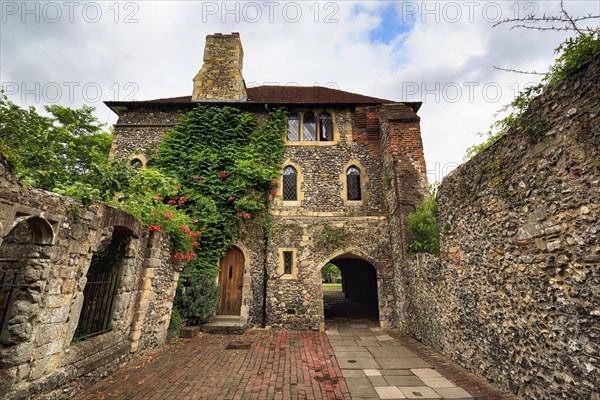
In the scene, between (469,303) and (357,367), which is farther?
(357,367)

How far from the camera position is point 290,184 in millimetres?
11125

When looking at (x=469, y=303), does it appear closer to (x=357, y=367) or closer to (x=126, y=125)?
(x=357, y=367)

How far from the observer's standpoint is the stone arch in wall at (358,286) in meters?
10.1

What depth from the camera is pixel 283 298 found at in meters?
9.66

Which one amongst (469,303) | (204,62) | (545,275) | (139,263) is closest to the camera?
(545,275)

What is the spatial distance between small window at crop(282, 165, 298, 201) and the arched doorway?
3112 mm

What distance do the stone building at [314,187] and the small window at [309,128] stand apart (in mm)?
42

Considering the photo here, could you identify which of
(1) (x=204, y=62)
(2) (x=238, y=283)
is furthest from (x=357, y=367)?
(1) (x=204, y=62)

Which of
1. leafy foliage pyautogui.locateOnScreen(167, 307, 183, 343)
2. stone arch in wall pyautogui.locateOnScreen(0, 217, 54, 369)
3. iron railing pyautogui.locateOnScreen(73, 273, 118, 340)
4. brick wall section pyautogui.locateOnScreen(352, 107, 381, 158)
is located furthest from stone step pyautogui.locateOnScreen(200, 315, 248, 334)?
brick wall section pyautogui.locateOnScreen(352, 107, 381, 158)

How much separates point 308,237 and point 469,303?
19.0ft

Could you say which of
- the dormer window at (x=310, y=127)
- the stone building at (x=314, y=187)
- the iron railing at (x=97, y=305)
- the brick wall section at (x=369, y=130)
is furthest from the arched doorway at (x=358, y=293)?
the iron railing at (x=97, y=305)

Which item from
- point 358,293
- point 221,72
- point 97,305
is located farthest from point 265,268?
point 221,72

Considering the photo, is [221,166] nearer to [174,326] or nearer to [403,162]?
[174,326]

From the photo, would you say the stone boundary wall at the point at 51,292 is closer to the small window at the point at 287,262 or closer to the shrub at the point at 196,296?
the shrub at the point at 196,296
